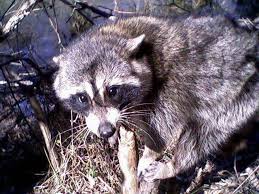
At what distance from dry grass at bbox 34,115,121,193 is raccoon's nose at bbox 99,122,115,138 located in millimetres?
970

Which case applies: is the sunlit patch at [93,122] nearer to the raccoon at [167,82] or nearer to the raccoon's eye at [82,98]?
the raccoon at [167,82]

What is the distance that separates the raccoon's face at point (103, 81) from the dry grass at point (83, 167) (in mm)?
656

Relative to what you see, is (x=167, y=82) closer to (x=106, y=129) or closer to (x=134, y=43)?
(x=134, y=43)

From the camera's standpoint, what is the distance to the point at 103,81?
3.56 metres

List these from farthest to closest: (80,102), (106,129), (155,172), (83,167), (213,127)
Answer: (83,167), (213,127), (155,172), (80,102), (106,129)

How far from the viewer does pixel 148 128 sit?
13.3ft

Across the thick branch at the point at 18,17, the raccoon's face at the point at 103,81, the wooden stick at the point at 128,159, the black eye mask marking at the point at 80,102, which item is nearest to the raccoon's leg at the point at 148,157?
the wooden stick at the point at 128,159

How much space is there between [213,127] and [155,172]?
57 cm

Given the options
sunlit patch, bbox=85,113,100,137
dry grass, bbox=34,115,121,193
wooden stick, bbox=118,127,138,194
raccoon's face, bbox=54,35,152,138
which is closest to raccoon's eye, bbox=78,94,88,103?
raccoon's face, bbox=54,35,152,138

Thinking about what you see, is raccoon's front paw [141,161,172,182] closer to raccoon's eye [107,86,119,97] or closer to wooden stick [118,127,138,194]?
wooden stick [118,127,138,194]

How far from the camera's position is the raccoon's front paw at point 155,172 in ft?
12.9

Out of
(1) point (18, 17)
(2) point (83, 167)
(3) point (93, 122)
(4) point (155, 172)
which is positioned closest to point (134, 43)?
(3) point (93, 122)

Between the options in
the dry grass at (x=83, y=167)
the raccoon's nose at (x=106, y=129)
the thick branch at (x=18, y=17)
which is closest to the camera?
the raccoon's nose at (x=106, y=129)

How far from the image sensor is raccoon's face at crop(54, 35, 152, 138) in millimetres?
3543
